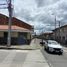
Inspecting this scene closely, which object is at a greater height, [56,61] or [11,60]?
[11,60]

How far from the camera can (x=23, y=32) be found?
41.9 metres

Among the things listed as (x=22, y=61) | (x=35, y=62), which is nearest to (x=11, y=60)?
(x=22, y=61)

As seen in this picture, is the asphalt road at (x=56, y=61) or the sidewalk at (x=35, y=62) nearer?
the sidewalk at (x=35, y=62)

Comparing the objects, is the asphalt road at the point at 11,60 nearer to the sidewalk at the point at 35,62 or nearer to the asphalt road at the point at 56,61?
the sidewalk at the point at 35,62

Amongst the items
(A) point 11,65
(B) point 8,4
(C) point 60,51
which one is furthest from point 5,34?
(A) point 11,65

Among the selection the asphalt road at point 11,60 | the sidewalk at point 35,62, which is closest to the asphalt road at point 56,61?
the sidewalk at point 35,62

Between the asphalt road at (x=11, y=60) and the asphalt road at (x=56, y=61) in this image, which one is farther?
the asphalt road at (x=56, y=61)

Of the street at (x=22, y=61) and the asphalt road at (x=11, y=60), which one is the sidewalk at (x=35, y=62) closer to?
the street at (x=22, y=61)

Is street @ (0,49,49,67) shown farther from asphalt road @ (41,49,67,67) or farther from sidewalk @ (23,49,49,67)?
asphalt road @ (41,49,67,67)

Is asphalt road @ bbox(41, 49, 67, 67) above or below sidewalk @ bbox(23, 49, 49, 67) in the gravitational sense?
below

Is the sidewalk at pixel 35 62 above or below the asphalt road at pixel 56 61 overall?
above

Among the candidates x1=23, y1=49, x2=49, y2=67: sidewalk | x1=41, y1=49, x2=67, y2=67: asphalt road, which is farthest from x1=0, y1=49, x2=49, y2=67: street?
x1=41, y1=49, x2=67, y2=67: asphalt road

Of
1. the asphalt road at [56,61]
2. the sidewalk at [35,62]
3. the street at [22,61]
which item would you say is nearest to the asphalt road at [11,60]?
the street at [22,61]

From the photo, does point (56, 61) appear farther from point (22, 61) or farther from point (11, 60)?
point (11, 60)
